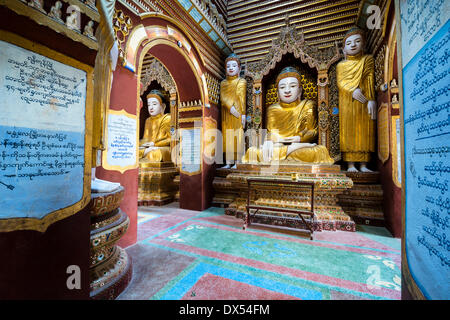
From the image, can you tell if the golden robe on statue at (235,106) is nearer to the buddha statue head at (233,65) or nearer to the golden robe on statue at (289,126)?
the buddha statue head at (233,65)

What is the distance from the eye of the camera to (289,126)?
5.57 metres

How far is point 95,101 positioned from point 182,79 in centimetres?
380

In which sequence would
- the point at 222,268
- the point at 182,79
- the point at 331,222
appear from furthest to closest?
the point at 182,79, the point at 331,222, the point at 222,268

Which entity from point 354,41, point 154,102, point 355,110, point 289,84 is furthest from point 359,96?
point 154,102

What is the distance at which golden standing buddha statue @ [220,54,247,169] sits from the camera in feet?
18.9

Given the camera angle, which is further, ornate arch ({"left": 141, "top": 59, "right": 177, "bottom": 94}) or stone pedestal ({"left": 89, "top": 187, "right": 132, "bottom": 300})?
ornate arch ({"left": 141, "top": 59, "right": 177, "bottom": 94})

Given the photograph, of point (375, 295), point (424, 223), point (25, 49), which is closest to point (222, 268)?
point (375, 295)

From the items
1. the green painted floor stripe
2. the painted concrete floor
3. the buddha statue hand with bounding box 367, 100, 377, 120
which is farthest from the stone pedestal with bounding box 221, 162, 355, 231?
the green painted floor stripe

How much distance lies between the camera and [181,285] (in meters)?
2.00

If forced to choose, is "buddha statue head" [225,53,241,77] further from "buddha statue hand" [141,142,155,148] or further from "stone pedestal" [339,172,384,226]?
"stone pedestal" [339,172,384,226]

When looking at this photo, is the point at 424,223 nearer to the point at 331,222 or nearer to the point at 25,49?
the point at 25,49

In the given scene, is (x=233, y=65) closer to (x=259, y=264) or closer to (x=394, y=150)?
(x=394, y=150)

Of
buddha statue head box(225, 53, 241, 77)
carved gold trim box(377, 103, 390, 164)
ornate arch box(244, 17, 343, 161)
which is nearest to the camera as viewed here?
carved gold trim box(377, 103, 390, 164)

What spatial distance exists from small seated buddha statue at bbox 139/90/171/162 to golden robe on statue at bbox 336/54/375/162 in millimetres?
5216
